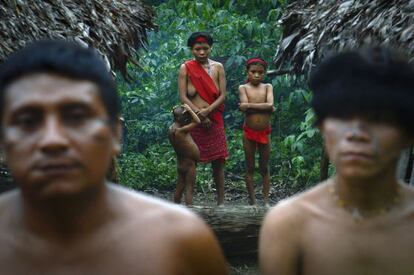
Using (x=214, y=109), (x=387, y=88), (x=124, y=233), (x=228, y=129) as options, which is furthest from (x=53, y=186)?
(x=228, y=129)

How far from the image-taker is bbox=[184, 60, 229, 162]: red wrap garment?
25.9 feet

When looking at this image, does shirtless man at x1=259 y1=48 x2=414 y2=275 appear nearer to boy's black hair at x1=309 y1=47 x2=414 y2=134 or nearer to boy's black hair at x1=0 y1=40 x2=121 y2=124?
boy's black hair at x1=309 y1=47 x2=414 y2=134

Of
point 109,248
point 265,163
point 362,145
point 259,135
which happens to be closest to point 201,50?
point 259,135

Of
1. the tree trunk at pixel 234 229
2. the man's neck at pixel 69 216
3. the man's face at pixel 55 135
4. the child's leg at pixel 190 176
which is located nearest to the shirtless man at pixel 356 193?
the man's neck at pixel 69 216

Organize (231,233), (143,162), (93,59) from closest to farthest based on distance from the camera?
(93,59)
(231,233)
(143,162)

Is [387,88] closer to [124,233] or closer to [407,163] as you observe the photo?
[124,233]

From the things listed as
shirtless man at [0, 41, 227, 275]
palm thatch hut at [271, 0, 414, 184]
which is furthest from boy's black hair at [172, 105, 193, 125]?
shirtless man at [0, 41, 227, 275]

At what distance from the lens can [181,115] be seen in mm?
7617

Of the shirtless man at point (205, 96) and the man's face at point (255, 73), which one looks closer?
the shirtless man at point (205, 96)

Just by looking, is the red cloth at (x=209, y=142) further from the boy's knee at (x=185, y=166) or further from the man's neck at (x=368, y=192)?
the man's neck at (x=368, y=192)

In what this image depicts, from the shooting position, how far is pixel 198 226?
7.13 feet

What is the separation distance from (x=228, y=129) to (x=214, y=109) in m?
5.06

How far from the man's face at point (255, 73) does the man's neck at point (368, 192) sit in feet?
18.5

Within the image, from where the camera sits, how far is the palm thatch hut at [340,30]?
5.38 m
